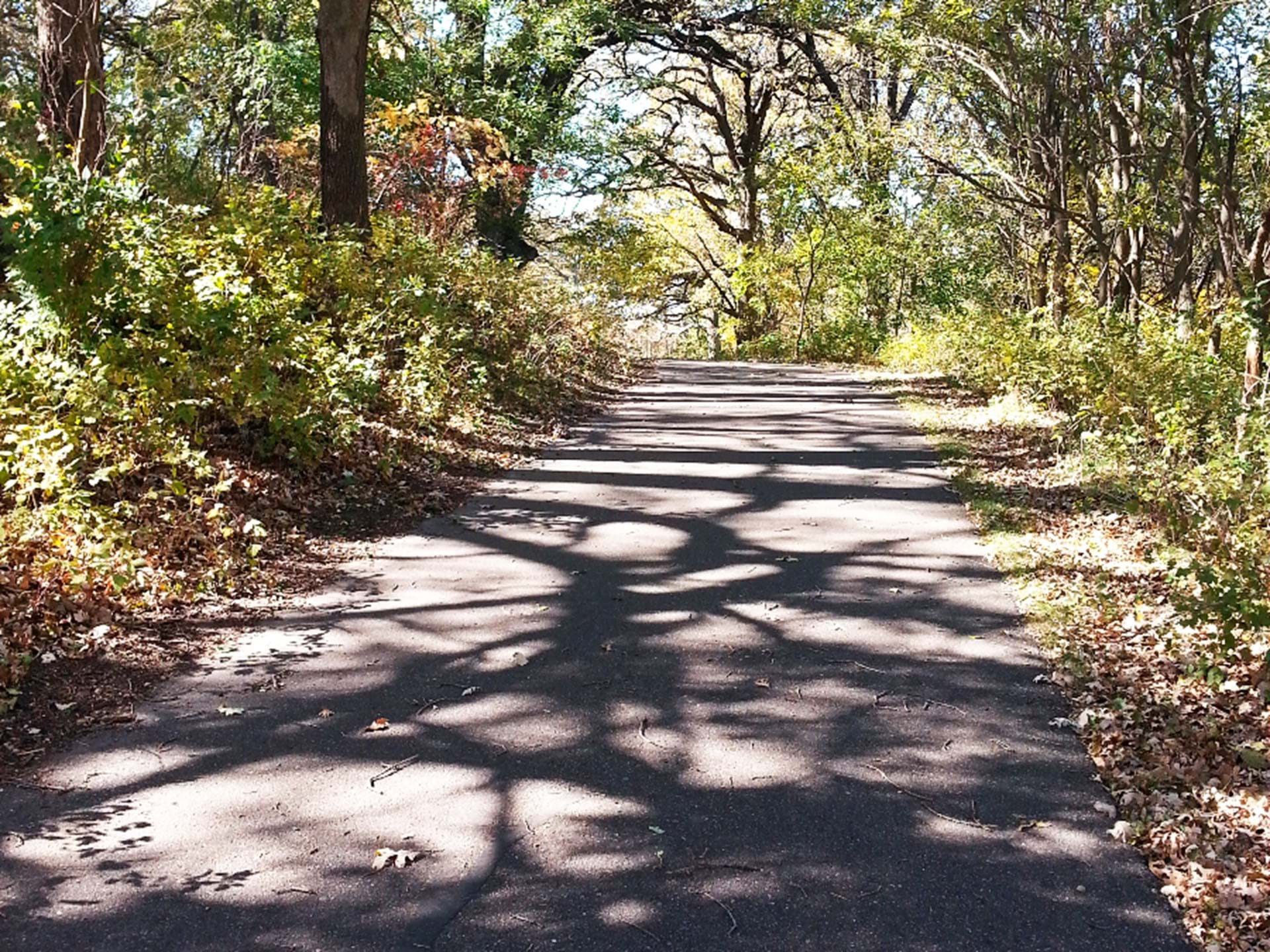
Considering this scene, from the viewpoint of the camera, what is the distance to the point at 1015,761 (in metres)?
4.31

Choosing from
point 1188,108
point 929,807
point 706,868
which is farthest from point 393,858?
point 1188,108

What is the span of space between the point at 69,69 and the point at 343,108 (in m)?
2.58

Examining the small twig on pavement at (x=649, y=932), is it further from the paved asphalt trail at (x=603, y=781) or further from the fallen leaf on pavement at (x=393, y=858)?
the fallen leaf on pavement at (x=393, y=858)

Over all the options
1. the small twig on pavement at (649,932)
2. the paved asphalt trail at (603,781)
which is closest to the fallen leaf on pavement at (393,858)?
the paved asphalt trail at (603,781)

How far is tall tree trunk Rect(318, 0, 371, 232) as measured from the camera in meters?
10.9

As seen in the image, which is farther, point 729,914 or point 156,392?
point 156,392

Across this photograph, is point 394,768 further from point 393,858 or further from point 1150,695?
point 1150,695

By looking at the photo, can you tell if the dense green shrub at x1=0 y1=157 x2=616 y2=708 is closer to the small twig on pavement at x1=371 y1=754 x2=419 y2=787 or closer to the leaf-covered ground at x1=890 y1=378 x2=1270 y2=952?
the small twig on pavement at x1=371 y1=754 x2=419 y2=787

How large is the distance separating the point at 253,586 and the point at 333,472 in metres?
2.24

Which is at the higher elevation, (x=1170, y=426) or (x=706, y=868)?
(x=1170, y=426)

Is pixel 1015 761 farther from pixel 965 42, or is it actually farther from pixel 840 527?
pixel 965 42

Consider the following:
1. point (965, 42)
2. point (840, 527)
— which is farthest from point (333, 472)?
point (965, 42)

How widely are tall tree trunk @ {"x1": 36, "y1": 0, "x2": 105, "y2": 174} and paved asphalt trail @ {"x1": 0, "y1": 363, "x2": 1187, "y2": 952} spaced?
16.1 ft

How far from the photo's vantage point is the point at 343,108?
36.1ft
